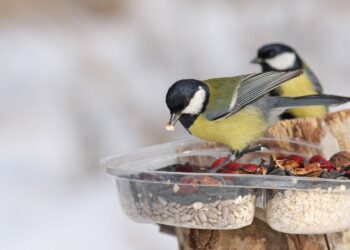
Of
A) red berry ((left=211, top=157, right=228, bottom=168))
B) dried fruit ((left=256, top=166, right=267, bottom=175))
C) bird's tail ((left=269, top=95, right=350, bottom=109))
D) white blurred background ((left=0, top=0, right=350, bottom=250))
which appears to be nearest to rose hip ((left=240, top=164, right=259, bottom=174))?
dried fruit ((left=256, top=166, right=267, bottom=175))

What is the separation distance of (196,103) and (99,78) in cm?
170

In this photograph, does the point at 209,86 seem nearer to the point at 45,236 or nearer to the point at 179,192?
the point at 179,192

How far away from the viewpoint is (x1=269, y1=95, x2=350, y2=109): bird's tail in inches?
67.2

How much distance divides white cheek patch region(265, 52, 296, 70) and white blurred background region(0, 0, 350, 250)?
0.75m

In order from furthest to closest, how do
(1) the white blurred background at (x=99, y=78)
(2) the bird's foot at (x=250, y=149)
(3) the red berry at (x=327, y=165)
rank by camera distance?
1. (1) the white blurred background at (x=99, y=78)
2. (2) the bird's foot at (x=250, y=149)
3. (3) the red berry at (x=327, y=165)

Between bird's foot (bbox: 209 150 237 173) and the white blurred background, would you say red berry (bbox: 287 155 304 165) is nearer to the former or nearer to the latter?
bird's foot (bbox: 209 150 237 173)

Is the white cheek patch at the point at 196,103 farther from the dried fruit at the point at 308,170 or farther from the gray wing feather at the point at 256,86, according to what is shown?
the dried fruit at the point at 308,170

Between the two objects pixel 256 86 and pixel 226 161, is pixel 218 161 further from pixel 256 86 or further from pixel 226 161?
pixel 256 86

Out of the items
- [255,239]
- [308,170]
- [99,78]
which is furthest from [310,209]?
[99,78]

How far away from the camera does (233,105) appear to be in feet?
5.58

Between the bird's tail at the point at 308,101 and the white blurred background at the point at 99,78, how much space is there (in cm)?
110

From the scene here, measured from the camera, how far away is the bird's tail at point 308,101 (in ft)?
5.60

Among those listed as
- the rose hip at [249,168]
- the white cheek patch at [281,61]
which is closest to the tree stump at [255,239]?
the rose hip at [249,168]

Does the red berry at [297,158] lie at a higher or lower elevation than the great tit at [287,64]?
lower
